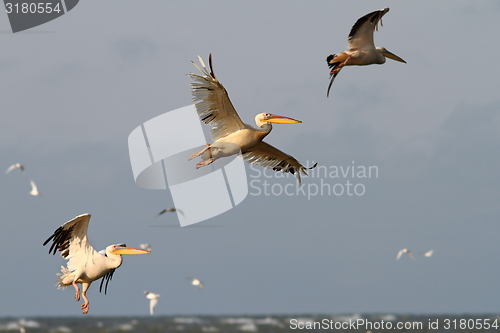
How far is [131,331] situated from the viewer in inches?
1861

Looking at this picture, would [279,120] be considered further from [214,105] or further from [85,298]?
[85,298]

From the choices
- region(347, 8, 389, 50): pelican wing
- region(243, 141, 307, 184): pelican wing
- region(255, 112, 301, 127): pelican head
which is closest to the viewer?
region(347, 8, 389, 50): pelican wing

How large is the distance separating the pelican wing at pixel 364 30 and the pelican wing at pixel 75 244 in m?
6.29

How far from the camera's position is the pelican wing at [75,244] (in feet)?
40.5

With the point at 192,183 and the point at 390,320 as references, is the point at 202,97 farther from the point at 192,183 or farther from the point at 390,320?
the point at 390,320

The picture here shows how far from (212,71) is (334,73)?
277 cm

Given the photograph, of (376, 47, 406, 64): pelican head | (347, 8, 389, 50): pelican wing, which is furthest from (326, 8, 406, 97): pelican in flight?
(376, 47, 406, 64): pelican head

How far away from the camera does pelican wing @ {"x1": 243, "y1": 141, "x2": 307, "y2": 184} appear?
1609 cm

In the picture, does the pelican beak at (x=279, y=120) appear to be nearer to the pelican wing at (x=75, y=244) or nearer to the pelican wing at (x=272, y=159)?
the pelican wing at (x=272, y=159)

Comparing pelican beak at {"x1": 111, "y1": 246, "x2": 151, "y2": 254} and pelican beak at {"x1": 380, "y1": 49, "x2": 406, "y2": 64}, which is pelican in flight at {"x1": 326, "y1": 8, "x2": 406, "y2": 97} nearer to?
pelican beak at {"x1": 380, "y1": 49, "x2": 406, "y2": 64}

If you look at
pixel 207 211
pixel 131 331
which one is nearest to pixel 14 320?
pixel 131 331

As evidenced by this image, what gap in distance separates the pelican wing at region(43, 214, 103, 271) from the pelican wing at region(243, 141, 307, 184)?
15.6 feet

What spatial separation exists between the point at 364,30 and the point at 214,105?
340cm

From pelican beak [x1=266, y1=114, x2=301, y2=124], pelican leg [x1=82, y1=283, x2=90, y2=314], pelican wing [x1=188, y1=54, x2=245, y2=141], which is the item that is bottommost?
pelican leg [x1=82, y1=283, x2=90, y2=314]
